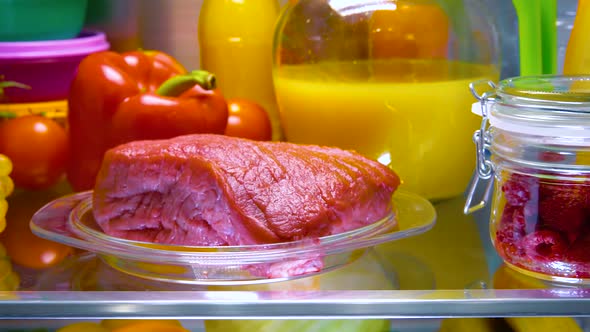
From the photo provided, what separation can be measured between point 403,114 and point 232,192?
0.93 feet

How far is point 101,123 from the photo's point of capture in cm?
95

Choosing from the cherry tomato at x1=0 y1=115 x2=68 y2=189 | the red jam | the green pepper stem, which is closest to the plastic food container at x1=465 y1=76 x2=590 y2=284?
the red jam

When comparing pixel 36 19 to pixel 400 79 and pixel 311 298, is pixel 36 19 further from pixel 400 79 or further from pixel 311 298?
pixel 311 298

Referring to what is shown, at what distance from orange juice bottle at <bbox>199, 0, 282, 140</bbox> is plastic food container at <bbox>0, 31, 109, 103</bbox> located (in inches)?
6.6

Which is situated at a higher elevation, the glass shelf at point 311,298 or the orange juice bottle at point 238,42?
the orange juice bottle at point 238,42

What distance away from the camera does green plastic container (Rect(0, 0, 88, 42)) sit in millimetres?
1034

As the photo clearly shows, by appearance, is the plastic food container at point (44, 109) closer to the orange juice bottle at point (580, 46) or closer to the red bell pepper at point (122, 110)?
the red bell pepper at point (122, 110)

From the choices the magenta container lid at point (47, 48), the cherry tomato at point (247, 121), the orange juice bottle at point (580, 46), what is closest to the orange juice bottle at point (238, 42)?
the cherry tomato at point (247, 121)

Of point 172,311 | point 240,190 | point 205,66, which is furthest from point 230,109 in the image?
point 172,311

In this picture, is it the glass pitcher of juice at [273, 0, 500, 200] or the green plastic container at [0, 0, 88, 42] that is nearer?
the glass pitcher of juice at [273, 0, 500, 200]

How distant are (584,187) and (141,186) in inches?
15.1

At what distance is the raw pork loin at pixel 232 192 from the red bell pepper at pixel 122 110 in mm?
202

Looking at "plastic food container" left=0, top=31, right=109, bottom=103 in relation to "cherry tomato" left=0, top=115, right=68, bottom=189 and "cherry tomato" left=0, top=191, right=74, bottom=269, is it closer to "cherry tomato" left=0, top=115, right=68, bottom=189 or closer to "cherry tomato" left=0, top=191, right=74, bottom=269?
"cherry tomato" left=0, top=115, right=68, bottom=189

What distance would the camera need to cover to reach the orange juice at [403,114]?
84cm
